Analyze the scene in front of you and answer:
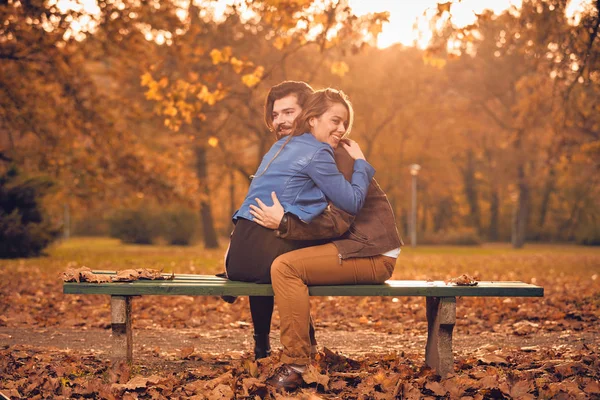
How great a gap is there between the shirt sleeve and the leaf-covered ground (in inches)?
41.3

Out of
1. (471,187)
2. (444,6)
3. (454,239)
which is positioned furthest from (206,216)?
(471,187)

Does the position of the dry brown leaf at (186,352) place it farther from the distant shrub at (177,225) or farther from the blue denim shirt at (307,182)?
the distant shrub at (177,225)

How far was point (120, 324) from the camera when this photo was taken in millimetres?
4469

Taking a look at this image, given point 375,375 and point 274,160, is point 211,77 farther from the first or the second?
point 375,375

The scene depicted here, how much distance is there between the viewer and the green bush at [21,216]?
1723 cm

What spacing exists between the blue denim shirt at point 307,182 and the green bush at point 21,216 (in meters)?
14.1

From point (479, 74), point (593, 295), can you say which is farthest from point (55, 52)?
point (479, 74)

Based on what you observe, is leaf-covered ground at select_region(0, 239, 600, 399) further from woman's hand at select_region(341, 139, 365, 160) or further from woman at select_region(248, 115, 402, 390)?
woman's hand at select_region(341, 139, 365, 160)

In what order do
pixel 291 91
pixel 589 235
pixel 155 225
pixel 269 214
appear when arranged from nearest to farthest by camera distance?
pixel 269 214
pixel 291 91
pixel 155 225
pixel 589 235

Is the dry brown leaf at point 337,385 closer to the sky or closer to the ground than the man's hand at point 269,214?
closer to the ground

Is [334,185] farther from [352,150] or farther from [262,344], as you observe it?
[262,344]

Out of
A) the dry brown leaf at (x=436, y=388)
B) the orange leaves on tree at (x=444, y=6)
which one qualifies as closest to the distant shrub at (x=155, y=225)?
the orange leaves on tree at (x=444, y=6)

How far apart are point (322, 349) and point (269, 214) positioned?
1.77m

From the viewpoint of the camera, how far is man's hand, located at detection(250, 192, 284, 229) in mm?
4412
